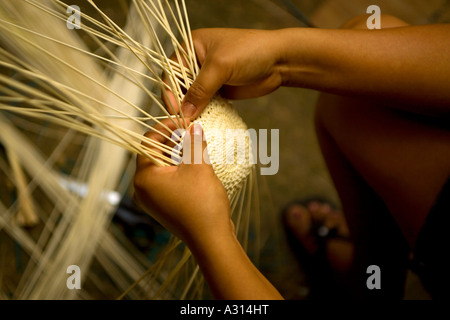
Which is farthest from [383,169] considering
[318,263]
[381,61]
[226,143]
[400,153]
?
[318,263]

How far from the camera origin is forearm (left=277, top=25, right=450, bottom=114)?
57 centimetres

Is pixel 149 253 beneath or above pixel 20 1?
beneath

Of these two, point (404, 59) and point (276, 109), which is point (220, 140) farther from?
point (276, 109)

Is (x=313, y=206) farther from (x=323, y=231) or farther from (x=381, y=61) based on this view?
(x=381, y=61)

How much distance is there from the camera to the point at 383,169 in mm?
676

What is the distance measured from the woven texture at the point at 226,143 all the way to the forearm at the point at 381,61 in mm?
128

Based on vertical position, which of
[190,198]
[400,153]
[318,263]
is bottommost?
[318,263]

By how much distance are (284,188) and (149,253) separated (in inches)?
18.5

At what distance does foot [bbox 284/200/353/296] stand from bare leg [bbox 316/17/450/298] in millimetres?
119

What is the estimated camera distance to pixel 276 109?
1192 millimetres

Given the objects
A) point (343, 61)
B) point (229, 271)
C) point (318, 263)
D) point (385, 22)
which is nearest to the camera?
point (229, 271)

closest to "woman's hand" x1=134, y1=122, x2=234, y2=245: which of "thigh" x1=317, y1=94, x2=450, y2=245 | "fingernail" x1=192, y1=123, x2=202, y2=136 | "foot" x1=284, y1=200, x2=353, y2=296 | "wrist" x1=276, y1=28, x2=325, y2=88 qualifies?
"fingernail" x1=192, y1=123, x2=202, y2=136

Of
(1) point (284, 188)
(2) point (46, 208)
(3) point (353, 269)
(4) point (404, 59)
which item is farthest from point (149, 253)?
(4) point (404, 59)

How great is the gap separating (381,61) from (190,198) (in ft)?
1.24
